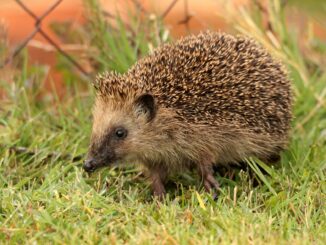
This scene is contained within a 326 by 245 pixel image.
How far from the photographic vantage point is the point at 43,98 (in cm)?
750

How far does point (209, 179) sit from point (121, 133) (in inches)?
28.4

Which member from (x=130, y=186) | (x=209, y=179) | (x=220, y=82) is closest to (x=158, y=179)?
(x=130, y=186)

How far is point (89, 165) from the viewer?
219 inches

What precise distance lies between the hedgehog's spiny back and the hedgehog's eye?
34cm

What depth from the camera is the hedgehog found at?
5801 mm

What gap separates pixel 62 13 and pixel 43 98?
334 centimetres

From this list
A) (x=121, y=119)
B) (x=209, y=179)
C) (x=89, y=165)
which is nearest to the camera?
(x=89, y=165)

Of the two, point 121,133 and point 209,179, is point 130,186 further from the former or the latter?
point 209,179

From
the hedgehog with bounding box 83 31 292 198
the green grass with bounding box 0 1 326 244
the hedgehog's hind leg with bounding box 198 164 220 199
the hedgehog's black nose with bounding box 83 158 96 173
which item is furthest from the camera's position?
the hedgehog with bounding box 83 31 292 198

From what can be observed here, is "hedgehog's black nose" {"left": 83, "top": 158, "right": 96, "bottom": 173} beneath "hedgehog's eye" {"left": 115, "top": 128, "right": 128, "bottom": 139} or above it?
beneath

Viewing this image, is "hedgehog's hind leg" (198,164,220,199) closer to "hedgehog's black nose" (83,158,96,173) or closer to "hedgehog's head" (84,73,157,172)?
"hedgehog's head" (84,73,157,172)

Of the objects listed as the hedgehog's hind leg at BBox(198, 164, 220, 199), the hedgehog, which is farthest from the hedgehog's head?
the hedgehog's hind leg at BBox(198, 164, 220, 199)

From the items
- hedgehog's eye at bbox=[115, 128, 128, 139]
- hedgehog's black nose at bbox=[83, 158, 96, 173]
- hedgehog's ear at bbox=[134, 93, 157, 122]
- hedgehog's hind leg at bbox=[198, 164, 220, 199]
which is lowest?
hedgehog's hind leg at bbox=[198, 164, 220, 199]

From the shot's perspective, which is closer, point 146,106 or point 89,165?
point 89,165
